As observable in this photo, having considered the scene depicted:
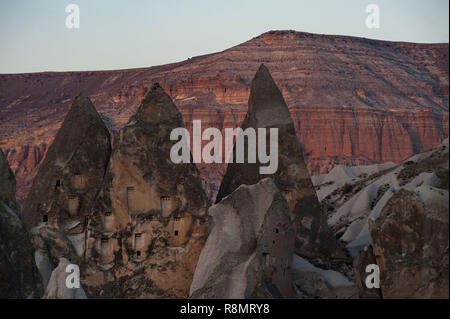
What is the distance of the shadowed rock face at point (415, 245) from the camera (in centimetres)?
1631

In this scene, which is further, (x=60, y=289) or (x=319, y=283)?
(x=319, y=283)

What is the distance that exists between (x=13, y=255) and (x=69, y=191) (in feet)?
20.7

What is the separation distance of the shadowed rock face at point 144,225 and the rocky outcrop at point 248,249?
193 centimetres

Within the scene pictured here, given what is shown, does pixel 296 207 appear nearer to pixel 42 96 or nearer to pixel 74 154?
pixel 74 154

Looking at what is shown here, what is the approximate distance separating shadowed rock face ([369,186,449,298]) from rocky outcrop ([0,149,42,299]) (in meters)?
7.23

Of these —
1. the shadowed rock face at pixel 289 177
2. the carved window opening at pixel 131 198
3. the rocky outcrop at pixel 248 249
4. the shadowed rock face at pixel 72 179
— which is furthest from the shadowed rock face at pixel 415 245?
the shadowed rock face at pixel 72 179

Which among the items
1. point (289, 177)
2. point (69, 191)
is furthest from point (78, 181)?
point (289, 177)

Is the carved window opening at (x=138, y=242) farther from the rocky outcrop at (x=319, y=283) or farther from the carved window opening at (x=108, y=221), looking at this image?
the rocky outcrop at (x=319, y=283)

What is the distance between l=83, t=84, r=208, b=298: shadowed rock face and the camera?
838 inches

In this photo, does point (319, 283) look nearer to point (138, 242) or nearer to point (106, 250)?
point (138, 242)

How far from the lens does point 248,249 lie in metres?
18.2

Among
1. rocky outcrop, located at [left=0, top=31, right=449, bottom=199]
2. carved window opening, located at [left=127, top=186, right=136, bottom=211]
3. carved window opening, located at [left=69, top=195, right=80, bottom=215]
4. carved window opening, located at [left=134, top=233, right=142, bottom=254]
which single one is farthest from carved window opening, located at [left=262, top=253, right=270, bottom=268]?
rocky outcrop, located at [left=0, top=31, right=449, bottom=199]
